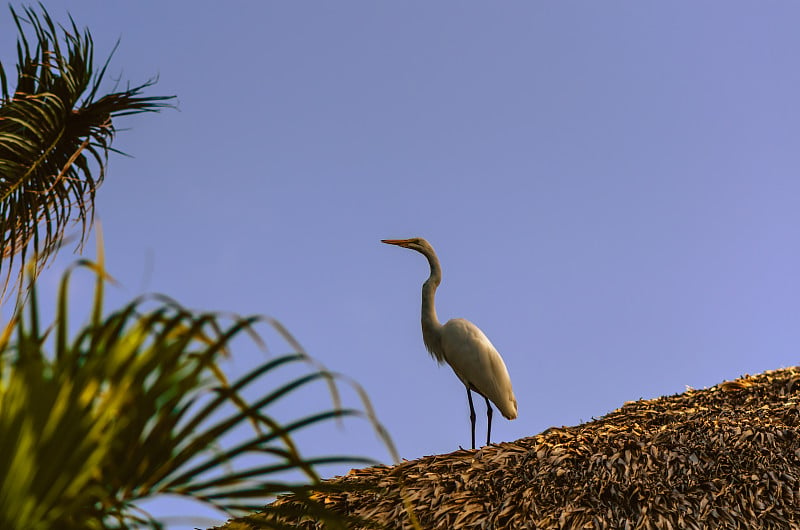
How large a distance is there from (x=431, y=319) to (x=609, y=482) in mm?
4016

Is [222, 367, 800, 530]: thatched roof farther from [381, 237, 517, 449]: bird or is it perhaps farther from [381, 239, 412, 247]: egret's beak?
[381, 239, 412, 247]: egret's beak

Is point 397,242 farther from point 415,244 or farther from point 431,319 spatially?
point 431,319

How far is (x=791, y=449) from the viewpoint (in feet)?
18.1

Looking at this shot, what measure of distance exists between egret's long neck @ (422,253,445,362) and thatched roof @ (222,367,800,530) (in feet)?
9.78

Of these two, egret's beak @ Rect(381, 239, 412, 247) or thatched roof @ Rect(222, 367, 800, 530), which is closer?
thatched roof @ Rect(222, 367, 800, 530)

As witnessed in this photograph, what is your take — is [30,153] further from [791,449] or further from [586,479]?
[791,449]

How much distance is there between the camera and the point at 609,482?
4969mm

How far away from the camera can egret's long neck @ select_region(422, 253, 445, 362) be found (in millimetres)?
8719

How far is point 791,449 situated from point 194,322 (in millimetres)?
5310

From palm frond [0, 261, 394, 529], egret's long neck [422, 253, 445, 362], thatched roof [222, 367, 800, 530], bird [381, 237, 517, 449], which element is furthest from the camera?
egret's long neck [422, 253, 445, 362]

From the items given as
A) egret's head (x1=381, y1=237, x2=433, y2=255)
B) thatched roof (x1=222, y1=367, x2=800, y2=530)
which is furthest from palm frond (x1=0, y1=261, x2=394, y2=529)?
egret's head (x1=381, y1=237, x2=433, y2=255)

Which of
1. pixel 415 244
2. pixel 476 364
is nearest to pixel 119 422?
pixel 476 364

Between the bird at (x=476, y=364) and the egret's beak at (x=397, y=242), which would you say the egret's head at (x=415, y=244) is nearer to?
the egret's beak at (x=397, y=242)

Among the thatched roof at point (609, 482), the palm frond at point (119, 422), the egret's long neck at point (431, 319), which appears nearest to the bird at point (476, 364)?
the egret's long neck at point (431, 319)
